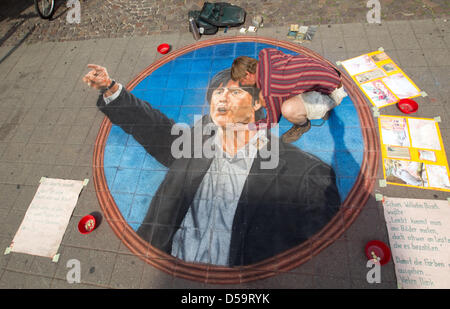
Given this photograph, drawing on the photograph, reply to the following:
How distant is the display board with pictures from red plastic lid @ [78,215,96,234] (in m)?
7.35

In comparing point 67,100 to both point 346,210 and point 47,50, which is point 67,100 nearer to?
point 47,50

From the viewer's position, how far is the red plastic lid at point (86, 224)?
16.7ft

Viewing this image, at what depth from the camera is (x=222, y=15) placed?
778 centimetres

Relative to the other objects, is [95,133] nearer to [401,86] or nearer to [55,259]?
[55,259]

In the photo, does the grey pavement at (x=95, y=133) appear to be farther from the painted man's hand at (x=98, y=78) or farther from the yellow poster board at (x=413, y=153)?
the painted man's hand at (x=98, y=78)

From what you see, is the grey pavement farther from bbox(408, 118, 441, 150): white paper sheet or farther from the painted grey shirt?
the painted grey shirt

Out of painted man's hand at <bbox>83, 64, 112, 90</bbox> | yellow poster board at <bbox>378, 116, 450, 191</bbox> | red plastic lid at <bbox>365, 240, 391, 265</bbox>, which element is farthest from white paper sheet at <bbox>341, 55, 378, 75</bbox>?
painted man's hand at <bbox>83, 64, 112, 90</bbox>

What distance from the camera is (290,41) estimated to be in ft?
23.4

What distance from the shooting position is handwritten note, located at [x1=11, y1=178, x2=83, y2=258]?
5262 millimetres

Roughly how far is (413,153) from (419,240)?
6.09 ft

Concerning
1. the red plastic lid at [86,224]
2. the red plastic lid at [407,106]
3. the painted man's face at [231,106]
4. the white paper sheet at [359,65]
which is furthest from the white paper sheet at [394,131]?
the red plastic lid at [86,224]

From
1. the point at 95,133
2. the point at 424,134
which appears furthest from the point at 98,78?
the point at 424,134

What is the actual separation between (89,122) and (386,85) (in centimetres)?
835
